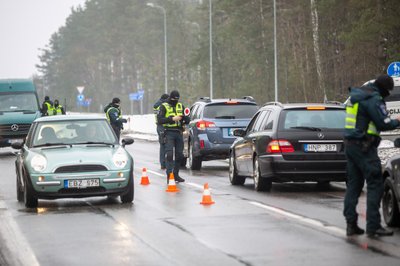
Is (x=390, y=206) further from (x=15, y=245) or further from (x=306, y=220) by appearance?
(x=15, y=245)

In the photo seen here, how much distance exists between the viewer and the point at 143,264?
9.84 m

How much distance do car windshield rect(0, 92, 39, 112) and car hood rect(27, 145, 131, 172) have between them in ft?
63.2

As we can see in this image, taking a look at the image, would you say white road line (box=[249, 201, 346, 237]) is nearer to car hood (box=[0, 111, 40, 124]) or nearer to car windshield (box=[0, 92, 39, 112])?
car hood (box=[0, 111, 40, 124])

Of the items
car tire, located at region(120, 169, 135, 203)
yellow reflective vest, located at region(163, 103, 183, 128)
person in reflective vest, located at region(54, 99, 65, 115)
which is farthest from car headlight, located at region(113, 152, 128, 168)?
person in reflective vest, located at region(54, 99, 65, 115)

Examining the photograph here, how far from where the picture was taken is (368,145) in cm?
1148

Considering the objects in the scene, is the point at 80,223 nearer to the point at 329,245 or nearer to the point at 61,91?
the point at 329,245

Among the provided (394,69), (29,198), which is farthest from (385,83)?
(394,69)

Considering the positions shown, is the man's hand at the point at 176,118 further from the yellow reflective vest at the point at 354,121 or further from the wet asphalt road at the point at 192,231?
the yellow reflective vest at the point at 354,121

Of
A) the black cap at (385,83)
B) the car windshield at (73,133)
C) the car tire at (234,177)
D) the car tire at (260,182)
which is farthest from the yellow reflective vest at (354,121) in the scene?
the car tire at (234,177)

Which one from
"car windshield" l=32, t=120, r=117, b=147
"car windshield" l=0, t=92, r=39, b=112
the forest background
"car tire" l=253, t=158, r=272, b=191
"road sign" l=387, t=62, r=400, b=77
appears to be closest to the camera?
"car windshield" l=32, t=120, r=117, b=147

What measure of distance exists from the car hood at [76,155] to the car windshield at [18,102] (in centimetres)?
1928

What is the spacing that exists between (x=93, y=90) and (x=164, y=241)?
14468 centimetres

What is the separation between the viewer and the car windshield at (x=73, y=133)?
55.7ft

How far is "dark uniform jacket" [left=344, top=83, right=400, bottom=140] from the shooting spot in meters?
11.4
